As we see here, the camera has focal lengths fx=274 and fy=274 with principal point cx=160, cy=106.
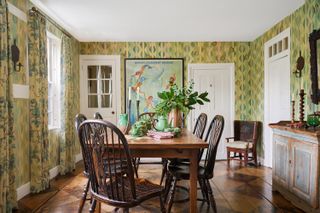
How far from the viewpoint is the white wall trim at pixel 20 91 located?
3.21m

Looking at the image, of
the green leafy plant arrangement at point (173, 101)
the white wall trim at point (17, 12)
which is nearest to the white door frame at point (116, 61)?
the white wall trim at point (17, 12)


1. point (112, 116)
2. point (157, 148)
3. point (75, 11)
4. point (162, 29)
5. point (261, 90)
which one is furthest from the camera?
point (112, 116)

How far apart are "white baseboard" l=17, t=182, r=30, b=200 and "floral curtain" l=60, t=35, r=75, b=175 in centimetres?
100

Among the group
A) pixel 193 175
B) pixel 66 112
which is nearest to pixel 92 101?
pixel 66 112

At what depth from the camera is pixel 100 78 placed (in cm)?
591

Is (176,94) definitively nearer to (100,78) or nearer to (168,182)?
(168,182)

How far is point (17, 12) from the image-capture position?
3285 mm

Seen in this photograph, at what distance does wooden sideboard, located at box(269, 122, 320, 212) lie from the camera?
2.62 metres

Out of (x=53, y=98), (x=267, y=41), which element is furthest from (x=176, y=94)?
(x=267, y=41)

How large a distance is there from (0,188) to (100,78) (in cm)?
359

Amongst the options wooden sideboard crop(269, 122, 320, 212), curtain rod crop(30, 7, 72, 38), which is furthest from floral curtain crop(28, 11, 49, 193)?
wooden sideboard crop(269, 122, 320, 212)

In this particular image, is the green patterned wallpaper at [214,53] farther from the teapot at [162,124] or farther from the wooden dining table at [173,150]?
the wooden dining table at [173,150]

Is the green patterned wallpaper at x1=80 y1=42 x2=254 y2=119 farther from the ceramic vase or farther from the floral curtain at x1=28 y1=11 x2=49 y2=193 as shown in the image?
the ceramic vase

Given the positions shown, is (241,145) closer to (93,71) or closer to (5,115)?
(93,71)
